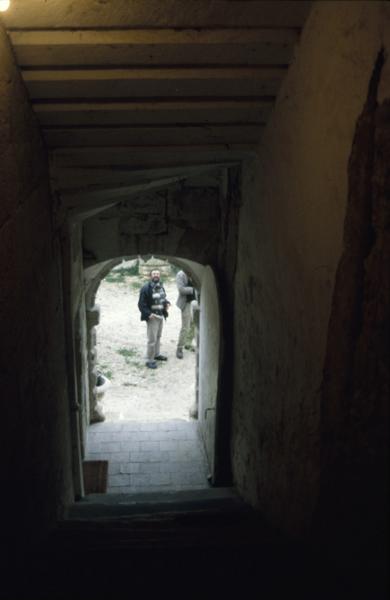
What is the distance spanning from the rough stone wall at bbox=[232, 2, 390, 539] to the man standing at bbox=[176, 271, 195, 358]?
6.07 m

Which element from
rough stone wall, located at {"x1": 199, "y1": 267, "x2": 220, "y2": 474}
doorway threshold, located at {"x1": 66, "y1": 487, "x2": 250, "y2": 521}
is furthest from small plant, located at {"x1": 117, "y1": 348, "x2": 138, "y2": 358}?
doorway threshold, located at {"x1": 66, "y1": 487, "x2": 250, "y2": 521}

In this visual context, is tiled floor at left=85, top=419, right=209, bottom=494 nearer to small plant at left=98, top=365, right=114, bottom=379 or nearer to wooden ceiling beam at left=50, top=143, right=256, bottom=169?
small plant at left=98, top=365, right=114, bottom=379

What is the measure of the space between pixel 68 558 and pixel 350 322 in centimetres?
190

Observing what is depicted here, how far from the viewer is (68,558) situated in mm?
2963

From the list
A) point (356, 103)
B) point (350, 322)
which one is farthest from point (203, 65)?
point (350, 322)

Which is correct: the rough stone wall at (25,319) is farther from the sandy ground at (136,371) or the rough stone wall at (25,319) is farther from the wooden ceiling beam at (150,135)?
the sandy ground at (136,371)

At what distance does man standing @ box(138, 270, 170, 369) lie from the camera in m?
9.98

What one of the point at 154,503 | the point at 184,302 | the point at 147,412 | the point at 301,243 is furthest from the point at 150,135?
the point at 184,302

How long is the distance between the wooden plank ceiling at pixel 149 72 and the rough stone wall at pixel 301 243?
6.0 inches

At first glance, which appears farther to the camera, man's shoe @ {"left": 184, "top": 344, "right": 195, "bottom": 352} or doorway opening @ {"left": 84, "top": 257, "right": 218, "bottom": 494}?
man's shoe @ {"left": 184, "top": 344, "right": 195, "bottom": 352}

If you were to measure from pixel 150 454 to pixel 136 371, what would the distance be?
344cm

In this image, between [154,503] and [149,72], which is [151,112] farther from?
[154,503]

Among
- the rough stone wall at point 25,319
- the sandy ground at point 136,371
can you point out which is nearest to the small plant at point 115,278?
the sandy ground at point 136,371

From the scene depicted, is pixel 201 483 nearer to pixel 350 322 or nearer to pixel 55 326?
pixel 55 326
